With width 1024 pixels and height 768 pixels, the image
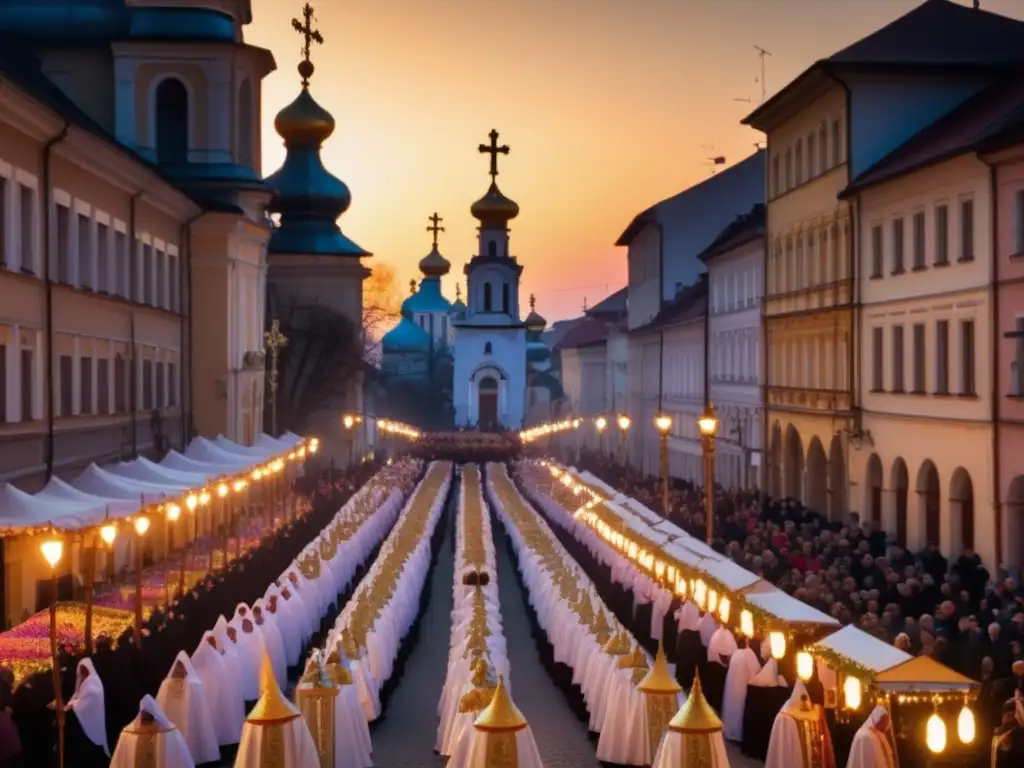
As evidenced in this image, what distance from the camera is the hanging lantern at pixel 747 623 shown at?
873 inches

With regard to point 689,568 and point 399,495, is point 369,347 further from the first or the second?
point 689,568

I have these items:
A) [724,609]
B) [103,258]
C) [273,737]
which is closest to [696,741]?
[273,737]

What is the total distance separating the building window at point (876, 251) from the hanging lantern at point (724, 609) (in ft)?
58.0

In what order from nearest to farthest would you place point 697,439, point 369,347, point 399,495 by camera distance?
point 399,495, point 697,439, point 369,347

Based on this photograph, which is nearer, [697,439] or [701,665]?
[701,665]

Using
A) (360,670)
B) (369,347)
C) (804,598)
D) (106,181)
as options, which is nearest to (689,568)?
(804,598)

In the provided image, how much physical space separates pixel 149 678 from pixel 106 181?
17.2m

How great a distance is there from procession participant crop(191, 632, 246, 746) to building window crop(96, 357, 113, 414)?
15.2m

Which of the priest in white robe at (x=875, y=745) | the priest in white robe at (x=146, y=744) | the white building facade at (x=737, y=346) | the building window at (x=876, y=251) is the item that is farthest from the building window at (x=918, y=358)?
the priest in white robe at (x=146, y=744)

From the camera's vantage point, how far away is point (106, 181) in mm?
35875

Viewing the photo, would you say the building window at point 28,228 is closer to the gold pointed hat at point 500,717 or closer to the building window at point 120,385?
the building window at point 120,385

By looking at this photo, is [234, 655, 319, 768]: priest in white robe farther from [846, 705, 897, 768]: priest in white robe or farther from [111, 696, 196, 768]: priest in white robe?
[846, 705, 897, 768]: priest in white robe

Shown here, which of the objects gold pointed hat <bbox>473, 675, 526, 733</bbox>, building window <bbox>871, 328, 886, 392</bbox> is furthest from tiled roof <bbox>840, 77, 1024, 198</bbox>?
gold pointed hat <bbox>473, 675, 526, 733</bbox>

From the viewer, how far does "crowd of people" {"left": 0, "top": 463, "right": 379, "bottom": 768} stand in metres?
16.8
